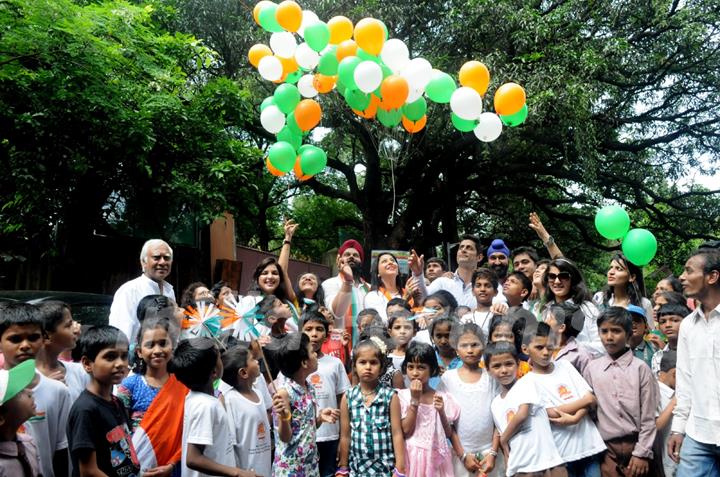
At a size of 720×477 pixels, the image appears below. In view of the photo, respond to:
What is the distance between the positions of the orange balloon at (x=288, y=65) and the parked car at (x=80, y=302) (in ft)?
8.50

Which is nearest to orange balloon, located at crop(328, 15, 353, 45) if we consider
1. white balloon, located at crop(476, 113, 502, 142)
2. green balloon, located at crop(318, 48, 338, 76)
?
green balloon, located at crop(318, 48, 338, 76)

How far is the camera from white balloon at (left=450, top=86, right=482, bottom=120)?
5.41 meters

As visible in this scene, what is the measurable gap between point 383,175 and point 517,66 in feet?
21.3

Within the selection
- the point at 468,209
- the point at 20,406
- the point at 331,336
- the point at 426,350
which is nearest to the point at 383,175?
the point at 468,209

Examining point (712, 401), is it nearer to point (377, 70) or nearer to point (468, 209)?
point (377, 70)

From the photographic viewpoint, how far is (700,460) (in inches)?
115

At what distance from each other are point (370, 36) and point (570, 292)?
106 inches

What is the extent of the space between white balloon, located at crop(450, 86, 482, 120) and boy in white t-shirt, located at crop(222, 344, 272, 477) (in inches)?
123

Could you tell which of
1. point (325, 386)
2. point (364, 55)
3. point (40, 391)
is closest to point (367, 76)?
point (364, 55)

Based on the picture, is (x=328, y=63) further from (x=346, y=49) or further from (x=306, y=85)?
(x=306, y=85)

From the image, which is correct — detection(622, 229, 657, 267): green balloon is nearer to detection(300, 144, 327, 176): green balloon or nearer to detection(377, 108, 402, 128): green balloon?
detection(377, 108, 402, 128): green balloon

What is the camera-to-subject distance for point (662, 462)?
11.1 ft

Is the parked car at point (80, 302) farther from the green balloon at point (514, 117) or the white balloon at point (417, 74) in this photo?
the green balloon at point (514, 117)

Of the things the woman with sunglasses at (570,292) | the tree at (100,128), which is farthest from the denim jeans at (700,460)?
the tree at (100,128)
